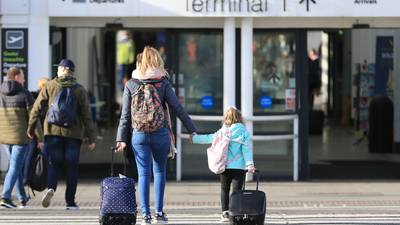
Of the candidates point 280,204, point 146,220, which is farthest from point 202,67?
point 146,220

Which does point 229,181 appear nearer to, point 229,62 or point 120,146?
point 120,146

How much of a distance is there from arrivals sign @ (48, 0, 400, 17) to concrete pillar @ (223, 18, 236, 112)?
0.93 feet

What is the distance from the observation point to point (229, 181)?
31.6 feet

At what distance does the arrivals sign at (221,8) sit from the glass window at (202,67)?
78 centimetres

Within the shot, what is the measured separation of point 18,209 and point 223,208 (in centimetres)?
274

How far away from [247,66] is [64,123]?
12.7 ft

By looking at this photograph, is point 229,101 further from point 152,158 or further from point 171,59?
point 152,158

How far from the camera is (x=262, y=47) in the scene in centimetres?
1378

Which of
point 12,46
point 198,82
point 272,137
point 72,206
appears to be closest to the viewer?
point 72,206

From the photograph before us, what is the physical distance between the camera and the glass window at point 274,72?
13.8 metres

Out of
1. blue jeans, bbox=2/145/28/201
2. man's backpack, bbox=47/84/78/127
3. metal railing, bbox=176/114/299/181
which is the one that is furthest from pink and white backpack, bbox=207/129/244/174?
metal railing, bbox=176/114/299/181

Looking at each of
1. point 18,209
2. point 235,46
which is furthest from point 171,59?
point 18,209

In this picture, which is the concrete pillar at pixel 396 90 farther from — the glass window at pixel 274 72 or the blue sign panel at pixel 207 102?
the blue sign panel at pixel 207 102

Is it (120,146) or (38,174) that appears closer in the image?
(120,146)
